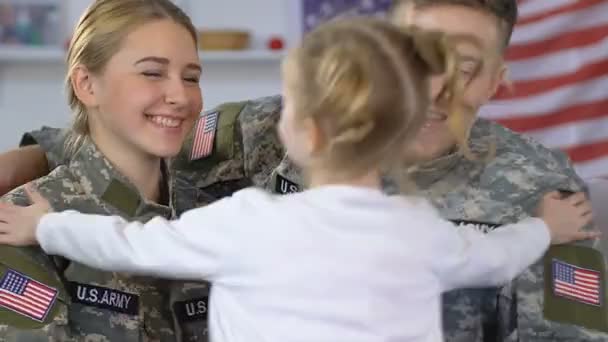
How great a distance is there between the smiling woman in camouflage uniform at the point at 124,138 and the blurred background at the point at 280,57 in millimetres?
1417

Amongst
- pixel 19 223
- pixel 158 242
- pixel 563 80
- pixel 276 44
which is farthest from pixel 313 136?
pixel 276 44

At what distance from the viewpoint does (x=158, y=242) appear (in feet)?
3.50

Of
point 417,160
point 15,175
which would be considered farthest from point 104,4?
point 417,160

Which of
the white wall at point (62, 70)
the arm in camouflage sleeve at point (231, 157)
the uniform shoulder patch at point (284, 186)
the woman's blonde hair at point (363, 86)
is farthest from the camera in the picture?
the white wall at point (62, 70)

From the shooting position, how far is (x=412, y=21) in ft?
4.65

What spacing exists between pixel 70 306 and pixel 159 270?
0.92 ft

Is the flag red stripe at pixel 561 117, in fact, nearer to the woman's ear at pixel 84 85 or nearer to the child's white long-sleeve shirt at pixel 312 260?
the woman's ear at pixel 84 85

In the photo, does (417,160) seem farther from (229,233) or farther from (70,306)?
(70,306)

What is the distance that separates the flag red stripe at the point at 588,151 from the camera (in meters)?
2.82

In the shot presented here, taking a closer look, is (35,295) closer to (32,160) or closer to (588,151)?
(32,160)

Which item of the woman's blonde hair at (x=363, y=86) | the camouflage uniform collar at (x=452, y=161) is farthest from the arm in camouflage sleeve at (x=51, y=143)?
the woman's blonde hair at (x=363, y=86)

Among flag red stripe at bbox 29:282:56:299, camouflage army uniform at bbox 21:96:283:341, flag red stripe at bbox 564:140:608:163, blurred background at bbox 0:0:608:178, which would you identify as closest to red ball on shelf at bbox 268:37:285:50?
blurred background at bbox 0:0:608:178

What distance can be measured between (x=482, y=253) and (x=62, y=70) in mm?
2657

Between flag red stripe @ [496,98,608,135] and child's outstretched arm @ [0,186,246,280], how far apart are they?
1952 millimetres
